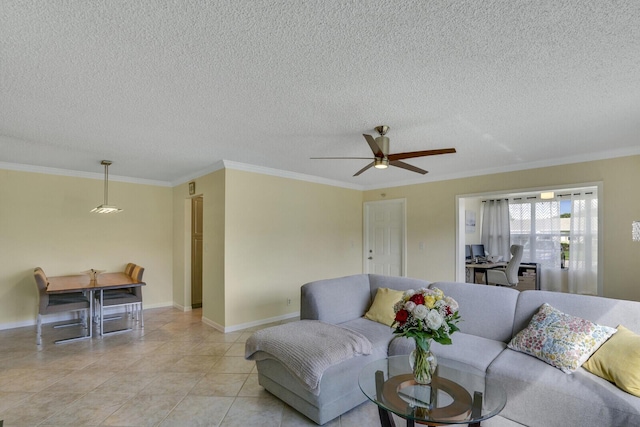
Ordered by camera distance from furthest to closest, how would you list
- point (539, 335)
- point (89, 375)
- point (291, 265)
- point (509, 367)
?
point (291, 265) → point (89, 375) → point (539, 335) → point (509, 367)

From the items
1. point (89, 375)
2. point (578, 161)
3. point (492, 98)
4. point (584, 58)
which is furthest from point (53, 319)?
point (578, 161)

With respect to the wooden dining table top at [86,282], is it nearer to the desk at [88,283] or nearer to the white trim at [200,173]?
the desk at [88,283]

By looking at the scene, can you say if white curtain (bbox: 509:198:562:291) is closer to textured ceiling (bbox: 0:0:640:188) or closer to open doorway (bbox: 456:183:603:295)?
open doorway (bbox: 456:183:603:295)

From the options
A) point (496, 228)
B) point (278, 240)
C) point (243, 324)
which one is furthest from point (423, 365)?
point (496, 228)

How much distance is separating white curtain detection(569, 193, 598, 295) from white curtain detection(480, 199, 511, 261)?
1250 millimetres

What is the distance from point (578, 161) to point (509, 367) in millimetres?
3166

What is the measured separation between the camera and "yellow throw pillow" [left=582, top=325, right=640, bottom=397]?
183 centimetres

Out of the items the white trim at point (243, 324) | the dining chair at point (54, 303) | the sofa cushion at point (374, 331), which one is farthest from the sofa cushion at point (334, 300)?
the dining chair at point (54, 303)

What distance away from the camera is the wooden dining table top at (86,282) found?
3.92 metres

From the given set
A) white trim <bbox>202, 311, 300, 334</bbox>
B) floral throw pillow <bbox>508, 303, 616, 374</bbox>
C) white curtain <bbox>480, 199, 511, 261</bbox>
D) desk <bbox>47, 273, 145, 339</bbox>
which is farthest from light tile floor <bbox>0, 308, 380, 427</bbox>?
white curtain <bbox>480, 199, 511, 261</bbox>

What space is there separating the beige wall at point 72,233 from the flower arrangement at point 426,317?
5172mm

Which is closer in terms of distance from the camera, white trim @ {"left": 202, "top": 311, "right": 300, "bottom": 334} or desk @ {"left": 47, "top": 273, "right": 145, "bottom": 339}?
desk @ {"left": 47, "top": 273, "right": 145, "bottom": 339}

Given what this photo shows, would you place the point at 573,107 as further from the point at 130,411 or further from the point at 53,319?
the point at 53,319

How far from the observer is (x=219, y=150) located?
3.78 metres
